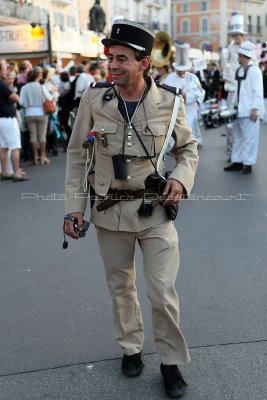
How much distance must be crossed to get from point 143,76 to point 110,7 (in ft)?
154

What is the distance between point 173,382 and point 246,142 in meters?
6.36

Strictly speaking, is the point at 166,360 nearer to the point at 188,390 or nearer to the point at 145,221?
the point at 188,390

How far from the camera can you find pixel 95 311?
3900 millimetres

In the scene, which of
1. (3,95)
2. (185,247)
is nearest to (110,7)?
(3,95)

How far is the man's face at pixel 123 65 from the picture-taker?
2678 mm

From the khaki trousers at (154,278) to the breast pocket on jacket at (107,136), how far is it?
0.45m

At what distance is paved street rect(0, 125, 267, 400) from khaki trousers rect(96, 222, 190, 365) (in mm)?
257

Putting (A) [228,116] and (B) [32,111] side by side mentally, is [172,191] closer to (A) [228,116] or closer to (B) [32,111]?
(A) [228,116]

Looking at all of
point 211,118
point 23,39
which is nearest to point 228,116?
point 211,118

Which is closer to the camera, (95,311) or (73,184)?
(73,184)

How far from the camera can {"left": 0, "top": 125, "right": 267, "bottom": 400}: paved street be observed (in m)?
3.00

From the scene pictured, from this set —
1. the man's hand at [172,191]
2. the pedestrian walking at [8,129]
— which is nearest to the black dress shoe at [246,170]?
the pedestrian walking at [8,129]

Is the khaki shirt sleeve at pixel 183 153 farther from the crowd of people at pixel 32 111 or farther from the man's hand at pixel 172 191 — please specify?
the crowd of people at pixel 32 111

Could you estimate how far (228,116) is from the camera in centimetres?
861
